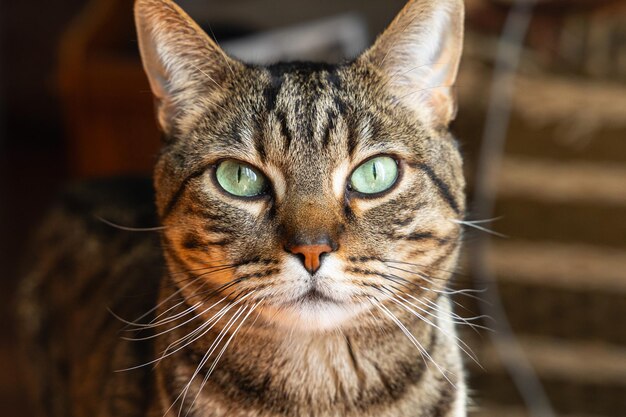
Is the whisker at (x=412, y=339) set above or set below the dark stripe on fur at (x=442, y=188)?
Result: below

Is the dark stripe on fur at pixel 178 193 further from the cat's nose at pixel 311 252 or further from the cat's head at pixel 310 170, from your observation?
the cat's nose at pixel 311 252

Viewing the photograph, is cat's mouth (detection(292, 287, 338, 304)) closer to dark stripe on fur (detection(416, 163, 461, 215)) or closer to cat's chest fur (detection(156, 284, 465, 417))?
cat's chest fur (detection(156, 284, 465, 417))

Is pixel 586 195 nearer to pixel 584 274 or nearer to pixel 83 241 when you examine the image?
pixel 584 274

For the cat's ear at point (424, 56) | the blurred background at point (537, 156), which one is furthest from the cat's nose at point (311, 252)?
the blurred background at point (537, 156)

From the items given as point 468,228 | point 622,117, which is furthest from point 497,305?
point 468,228

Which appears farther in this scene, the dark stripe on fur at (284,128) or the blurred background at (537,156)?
Answer: the blurred background at (537,156)

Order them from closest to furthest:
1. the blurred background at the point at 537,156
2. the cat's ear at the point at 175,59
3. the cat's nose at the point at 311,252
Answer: the cat's nose at the point at 311,252, the cat's ear at the point at 175,59, the blurred background at the point at 537,156

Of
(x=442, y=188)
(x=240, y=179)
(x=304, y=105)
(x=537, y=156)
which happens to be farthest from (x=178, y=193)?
(x=537, y=156)
